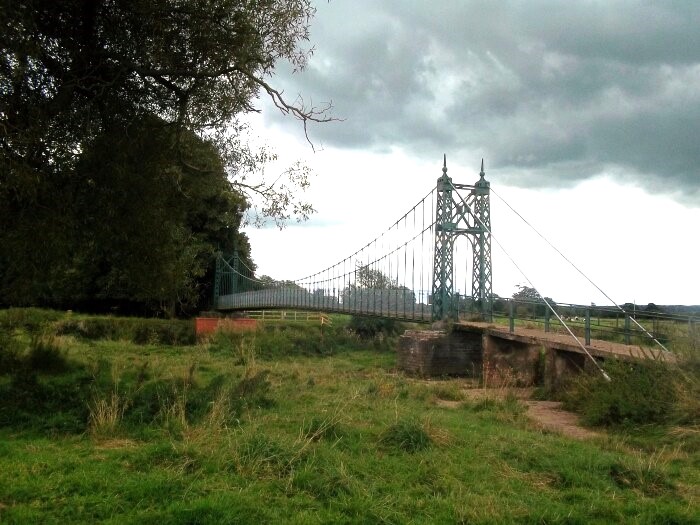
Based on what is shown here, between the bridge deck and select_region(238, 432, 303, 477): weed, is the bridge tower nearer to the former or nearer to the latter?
the bridge deck

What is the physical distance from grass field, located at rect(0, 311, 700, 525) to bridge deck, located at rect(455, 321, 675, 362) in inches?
80.4

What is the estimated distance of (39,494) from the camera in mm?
5262

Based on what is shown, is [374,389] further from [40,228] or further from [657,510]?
[657,510]

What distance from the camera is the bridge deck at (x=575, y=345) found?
10559mm

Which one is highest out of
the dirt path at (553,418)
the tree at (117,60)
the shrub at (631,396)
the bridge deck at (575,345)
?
the tree at (117,60)

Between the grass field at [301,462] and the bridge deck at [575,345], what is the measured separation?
2043 millimetres

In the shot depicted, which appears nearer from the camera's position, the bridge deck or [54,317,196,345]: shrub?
the bridge deck

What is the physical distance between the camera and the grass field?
5.07m

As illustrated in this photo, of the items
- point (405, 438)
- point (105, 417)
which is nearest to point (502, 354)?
point (405, 438)

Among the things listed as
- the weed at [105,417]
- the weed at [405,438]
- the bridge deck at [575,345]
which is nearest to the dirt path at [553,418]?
the bridge deck at [575,345]

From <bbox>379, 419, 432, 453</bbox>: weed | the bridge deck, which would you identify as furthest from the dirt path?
<bbox>379, 419, 432, 453</bbox>: weed

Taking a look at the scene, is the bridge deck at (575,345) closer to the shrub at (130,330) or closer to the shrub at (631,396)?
the shrub at (631,396)

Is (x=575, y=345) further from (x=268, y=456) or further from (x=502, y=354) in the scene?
(x=268, y=456)

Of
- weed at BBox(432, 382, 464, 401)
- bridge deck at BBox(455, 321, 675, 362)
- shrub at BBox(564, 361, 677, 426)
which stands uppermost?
bridge deck at BBox(455, 321, 675, 362)
